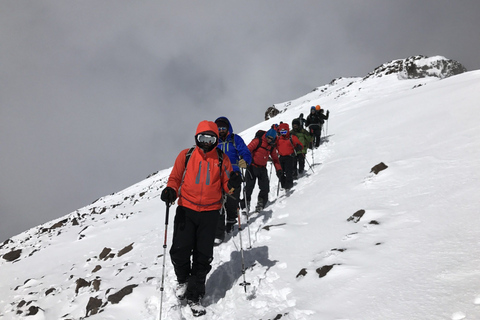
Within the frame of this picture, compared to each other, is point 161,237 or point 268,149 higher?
point 268,149

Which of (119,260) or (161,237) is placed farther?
(161,237)

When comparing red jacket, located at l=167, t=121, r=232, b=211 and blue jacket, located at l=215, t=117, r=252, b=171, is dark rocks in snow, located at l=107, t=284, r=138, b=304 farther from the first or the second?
blue jacket, located at l=215, t=117, r=252, b=171

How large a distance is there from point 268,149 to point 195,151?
4.58 m

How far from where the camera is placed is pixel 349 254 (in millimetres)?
4074

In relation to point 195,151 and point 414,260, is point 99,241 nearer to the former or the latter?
point 195,151

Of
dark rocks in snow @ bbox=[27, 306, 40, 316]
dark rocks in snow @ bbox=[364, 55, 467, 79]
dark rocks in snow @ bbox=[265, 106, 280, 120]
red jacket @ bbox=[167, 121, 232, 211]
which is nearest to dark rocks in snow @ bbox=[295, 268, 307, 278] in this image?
red jacket @ bbox=[167, 121, 232, 211]

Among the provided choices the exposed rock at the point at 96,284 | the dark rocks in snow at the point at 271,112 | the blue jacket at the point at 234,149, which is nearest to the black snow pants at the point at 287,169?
the blue jacket at the point at 234,149

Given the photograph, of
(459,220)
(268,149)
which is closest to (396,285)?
(459,220)

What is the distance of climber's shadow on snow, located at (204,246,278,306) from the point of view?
4.64 meters

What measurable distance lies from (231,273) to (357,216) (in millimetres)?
2888

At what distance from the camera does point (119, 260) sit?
26.7 feet

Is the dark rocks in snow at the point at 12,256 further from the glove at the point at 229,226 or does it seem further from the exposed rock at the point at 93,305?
the glove at the point at 229,226

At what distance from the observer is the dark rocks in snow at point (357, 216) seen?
17.3ft

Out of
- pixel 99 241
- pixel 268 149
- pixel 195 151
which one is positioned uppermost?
pixel 195 151
